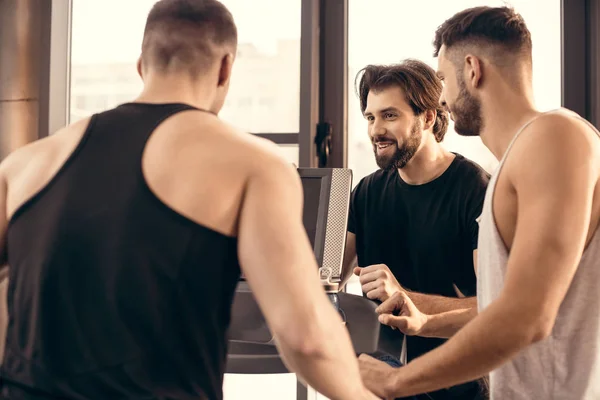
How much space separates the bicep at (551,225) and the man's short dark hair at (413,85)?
1.19 m

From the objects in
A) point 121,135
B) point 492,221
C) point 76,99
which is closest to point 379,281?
point 492,221

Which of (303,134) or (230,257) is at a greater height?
(303,134)

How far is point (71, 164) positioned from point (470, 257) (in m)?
1.45

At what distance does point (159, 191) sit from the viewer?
1.04m

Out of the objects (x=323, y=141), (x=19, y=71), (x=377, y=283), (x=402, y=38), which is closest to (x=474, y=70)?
(x=377, y=283)

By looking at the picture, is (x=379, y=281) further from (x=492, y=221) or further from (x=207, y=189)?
(x=207, y=189)

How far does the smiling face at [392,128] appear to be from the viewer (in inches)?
95.4

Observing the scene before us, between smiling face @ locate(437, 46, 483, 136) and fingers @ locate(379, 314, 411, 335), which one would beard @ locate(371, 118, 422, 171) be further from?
fingers @ locate(379, 314, 411, 335)

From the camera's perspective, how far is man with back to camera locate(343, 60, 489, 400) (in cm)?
219

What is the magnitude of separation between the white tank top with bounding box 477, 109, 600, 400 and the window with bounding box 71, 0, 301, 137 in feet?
6.28

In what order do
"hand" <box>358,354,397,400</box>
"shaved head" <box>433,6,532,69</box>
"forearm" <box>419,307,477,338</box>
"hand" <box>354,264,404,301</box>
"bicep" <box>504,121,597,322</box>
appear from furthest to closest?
"forearm" <box>419,307,477,338</box> → "hand" <box>354,264,404,301</box> → "shaved head" <box>433,6,532,69</box> → "hand" <box>358,354,397,400</box> → "bicep" <box>504,121,597,322</box>

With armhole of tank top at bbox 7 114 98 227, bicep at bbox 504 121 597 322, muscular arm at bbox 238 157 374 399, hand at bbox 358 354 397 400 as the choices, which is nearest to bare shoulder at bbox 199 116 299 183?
muscular arm at bbox 238 157 374 399

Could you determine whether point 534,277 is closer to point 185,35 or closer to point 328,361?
point 328,361

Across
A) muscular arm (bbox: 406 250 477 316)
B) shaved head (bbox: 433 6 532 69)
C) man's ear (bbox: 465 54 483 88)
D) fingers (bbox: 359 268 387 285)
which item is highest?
shaved head (bbox: 433 6 532 69)
